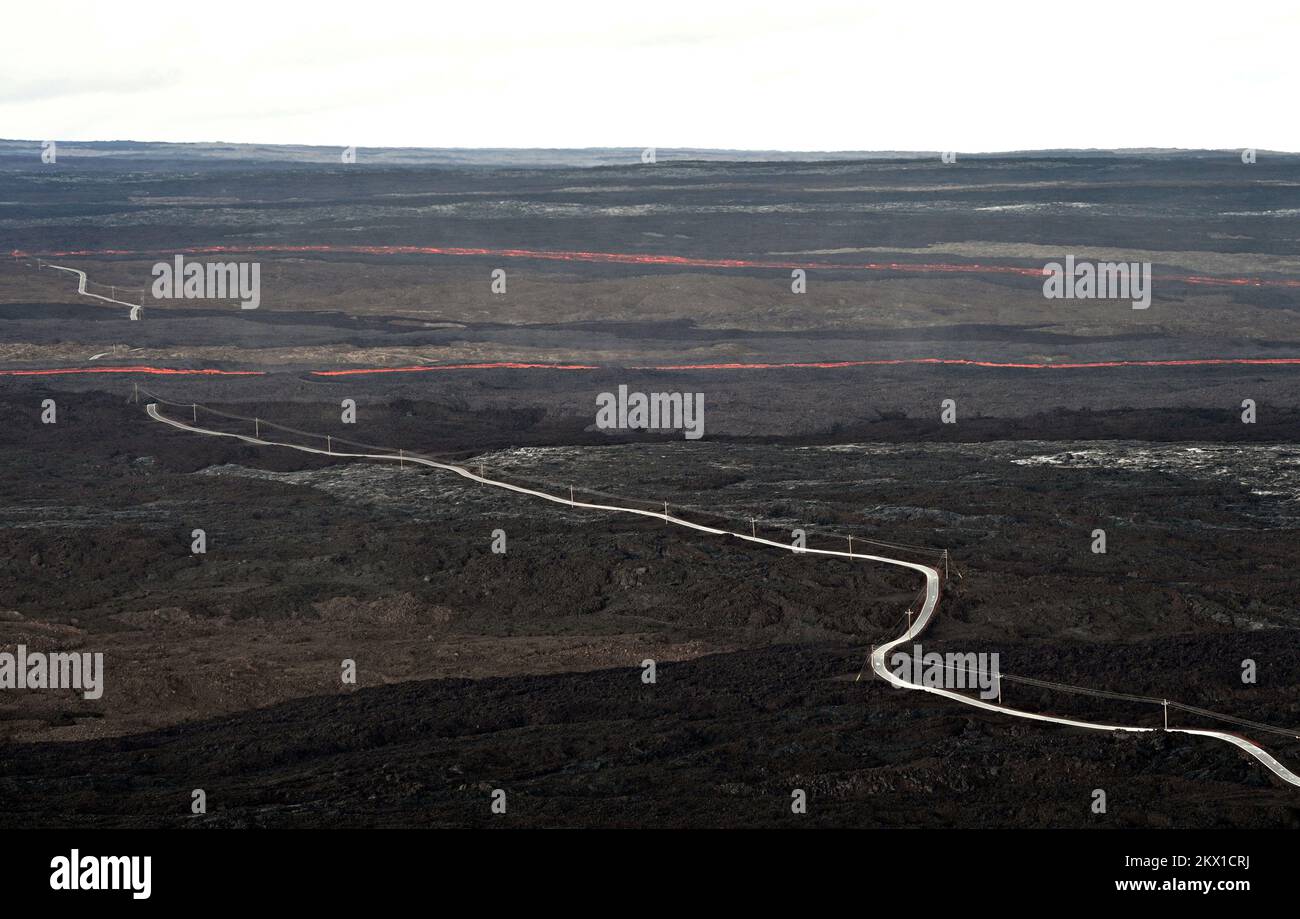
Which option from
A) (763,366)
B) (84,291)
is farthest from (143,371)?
(763,366)

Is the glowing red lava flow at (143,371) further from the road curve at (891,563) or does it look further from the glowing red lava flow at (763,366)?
the road curve at (891,563)

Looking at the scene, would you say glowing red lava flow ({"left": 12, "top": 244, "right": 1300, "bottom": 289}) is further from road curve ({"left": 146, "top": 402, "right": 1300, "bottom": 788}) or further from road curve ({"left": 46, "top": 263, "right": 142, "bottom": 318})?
road curve ({"left": 146, "top": 402, "right": 1300, "bottom": 788})

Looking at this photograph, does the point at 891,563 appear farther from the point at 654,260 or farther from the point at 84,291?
the point at 654,260

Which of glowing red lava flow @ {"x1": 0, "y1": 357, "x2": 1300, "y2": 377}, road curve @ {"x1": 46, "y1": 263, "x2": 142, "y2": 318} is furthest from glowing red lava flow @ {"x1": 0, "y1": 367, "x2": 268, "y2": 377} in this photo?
road curve @ {"x1": 46, "y1": 263, "x2": 142, "y2": 318}
